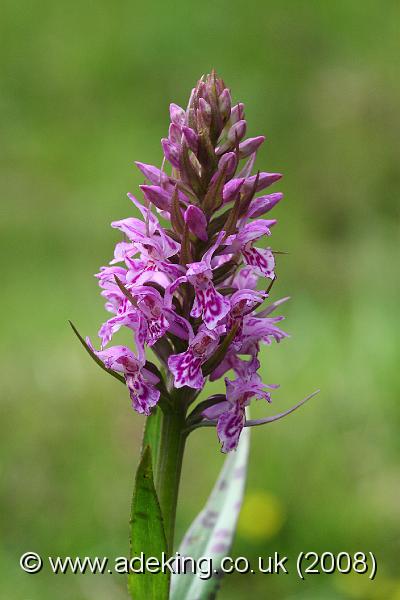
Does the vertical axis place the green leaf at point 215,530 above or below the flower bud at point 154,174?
below

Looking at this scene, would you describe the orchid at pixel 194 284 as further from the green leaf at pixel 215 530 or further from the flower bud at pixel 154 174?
the green leaf at pixel 215 530

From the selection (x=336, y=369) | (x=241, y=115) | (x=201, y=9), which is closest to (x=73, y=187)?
(x=201, y=9)

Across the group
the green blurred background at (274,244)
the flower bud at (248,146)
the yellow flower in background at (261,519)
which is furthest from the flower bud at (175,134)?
the yellow flower in background at (261,519)

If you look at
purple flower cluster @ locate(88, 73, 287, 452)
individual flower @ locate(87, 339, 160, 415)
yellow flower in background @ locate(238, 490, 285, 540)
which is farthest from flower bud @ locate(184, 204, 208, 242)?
yellow flower in background @ locate(238, 490, 285, 540)

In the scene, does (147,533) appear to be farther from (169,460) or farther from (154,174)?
(154,174)

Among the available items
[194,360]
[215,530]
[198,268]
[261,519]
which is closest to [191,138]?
[198,268]

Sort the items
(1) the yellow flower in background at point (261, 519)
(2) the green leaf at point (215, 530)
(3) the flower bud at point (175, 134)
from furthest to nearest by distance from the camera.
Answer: (1) the yellow flower in background at point (261, 519) → (2) the green leaf at point (215, 530) → (3) the flower bud at point (175, 134)

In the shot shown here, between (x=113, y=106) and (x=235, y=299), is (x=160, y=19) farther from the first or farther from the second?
(x=235, y=299)
